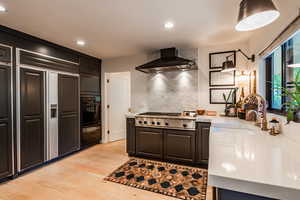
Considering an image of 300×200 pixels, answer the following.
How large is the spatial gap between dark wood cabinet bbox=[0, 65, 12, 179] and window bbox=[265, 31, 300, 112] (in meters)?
3.42

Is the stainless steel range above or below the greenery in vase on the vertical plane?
below

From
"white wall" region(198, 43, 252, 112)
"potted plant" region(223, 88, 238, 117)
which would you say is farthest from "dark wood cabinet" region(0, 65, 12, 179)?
"potted plant" region(223, 88, 238, 117)

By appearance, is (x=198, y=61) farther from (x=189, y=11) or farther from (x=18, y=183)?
(x=18, y=183)

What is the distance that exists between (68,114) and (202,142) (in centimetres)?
277

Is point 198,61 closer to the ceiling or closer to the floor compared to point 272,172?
closer to the ceiling

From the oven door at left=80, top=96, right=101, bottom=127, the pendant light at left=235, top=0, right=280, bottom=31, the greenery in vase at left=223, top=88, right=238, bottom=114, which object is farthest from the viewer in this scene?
the oven door at left=80, top=96, right=101, bottom=127

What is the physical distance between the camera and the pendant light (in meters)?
0.93

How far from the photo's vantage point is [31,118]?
252cm

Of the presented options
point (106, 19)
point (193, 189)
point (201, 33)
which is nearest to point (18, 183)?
point (193, 189)

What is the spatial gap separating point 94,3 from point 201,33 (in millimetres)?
1714

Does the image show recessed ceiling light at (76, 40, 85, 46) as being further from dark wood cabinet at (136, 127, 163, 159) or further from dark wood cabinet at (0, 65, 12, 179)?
dark wood cabinet at (136, 127, 163, 159)

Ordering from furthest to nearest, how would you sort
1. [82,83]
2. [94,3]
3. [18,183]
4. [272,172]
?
[82,83], [18,183], [94,3], [272,172]

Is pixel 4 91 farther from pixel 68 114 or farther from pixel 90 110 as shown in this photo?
pixel 90 110

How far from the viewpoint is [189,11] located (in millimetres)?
1850
